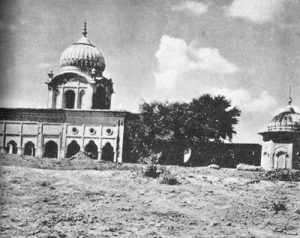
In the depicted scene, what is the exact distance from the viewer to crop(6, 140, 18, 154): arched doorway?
34.0 meters

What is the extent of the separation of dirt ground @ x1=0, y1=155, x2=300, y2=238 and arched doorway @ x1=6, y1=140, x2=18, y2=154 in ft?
52.7

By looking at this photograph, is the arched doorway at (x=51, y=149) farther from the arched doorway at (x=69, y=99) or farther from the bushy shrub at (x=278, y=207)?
the bushy shrub at (x=278, y=207)

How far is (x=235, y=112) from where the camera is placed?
32531 millimetres

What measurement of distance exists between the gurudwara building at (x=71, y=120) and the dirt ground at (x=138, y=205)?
1356 centimetres

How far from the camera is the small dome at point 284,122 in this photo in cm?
3031

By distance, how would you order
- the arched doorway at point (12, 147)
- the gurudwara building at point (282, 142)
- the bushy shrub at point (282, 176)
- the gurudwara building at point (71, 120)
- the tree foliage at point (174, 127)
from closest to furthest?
the bushy shrub at point (282, 176) < the tree foliage at point (174, 127) < the gurudwara building at point (282, 142) < the gurudwara building at point (71, 120) < the arched doorway at point (12, 147)

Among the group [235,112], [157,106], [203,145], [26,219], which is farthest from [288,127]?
[26,219]

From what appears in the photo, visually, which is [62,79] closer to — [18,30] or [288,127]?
[288,127]

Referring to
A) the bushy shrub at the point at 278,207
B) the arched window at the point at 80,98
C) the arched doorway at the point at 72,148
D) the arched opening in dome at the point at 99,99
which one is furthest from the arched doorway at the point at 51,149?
the bushy shrub at the point at 278,207

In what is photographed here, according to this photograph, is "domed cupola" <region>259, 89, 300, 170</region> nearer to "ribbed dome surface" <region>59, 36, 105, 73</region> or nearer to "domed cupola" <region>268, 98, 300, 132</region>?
"domed cupola" <region>268, 98, 300, 132</region>

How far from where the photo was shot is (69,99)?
36938mm

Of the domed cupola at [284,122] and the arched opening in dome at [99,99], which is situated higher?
the arched opening in dome at [99,99]

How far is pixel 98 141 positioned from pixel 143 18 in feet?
60.8

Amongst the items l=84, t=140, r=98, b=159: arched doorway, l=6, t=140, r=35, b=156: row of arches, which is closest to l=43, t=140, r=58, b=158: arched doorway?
l=6, t=140, r=35, b=156: row of arches
